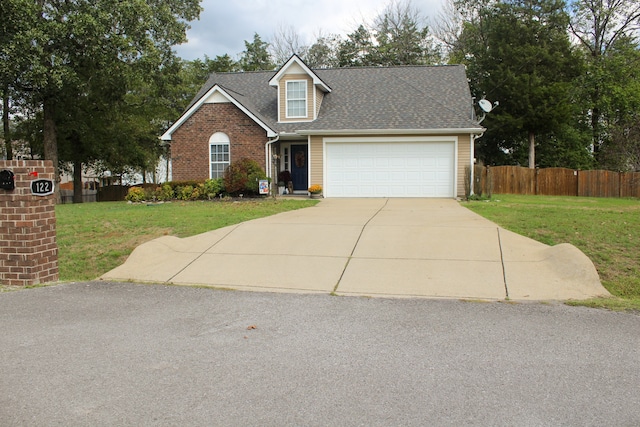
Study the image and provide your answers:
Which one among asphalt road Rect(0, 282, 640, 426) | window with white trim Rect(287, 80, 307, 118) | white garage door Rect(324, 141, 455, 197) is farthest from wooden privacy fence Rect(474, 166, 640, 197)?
asphalt road Rect(0, 282, 640, 426)

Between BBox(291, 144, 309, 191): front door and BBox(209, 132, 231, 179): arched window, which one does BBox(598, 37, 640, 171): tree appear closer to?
BBox(291, 144, 309, 191): front door

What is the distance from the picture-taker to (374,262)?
8539 millimetres

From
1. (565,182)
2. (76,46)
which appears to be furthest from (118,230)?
(565,182)

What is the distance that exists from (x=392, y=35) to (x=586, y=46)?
47.8 feet

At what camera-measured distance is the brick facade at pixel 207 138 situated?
19953 millimetres

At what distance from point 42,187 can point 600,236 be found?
986cm

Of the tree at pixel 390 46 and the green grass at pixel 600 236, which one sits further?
the tree at pixel 390 46

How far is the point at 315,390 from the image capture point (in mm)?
3908

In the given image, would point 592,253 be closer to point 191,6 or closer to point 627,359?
point 627,359

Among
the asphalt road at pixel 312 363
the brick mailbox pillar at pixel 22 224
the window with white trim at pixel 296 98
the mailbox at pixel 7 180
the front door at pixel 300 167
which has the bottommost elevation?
the asphalt road at pixel 312 363

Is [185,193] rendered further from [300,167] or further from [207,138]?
[300,167]

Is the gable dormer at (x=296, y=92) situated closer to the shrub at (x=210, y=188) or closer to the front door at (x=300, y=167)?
the front door at (x=300, y=167)

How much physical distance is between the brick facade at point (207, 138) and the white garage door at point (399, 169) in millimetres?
3670

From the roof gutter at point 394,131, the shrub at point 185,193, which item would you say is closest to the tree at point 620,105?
the roof gutter at point 394,131
